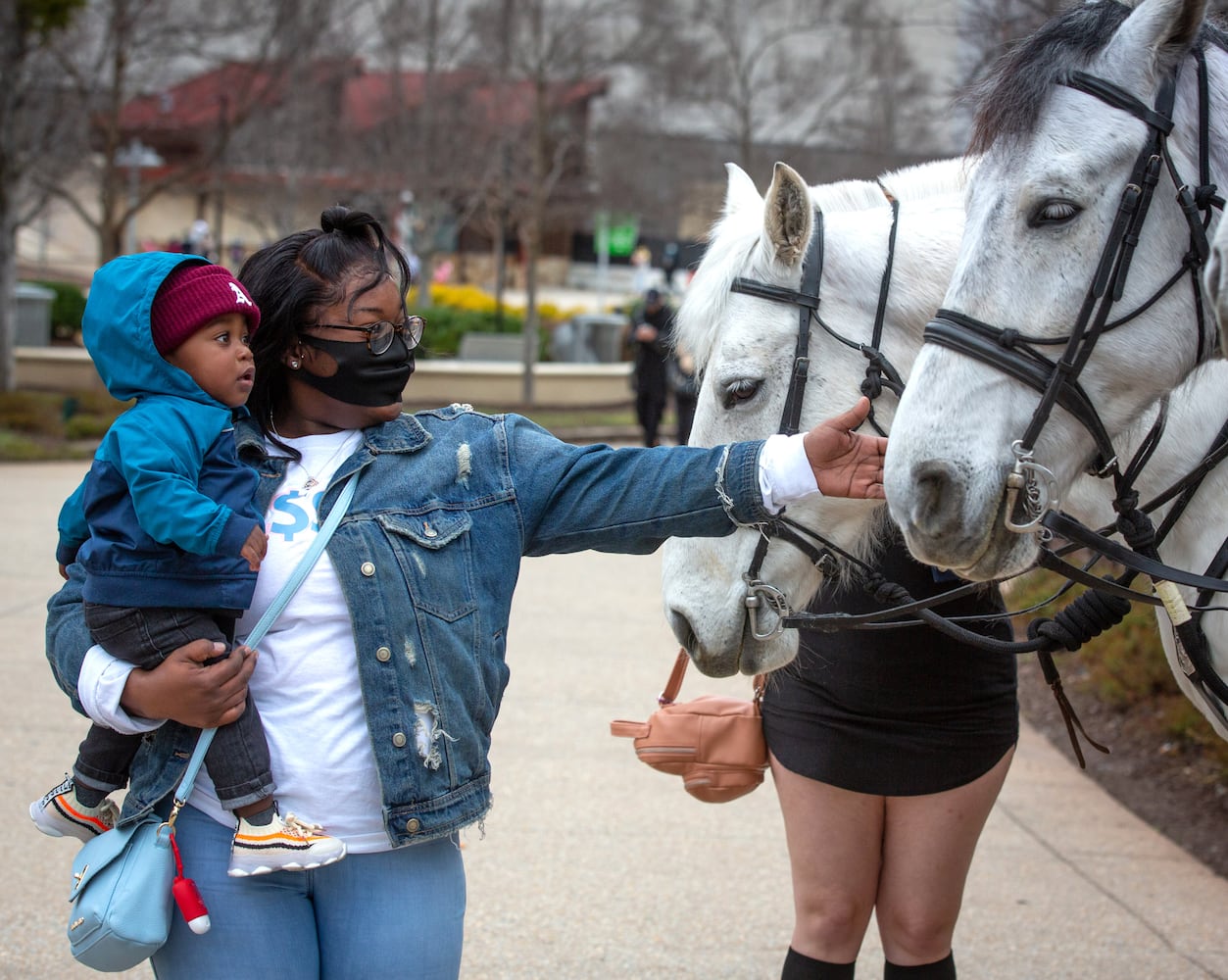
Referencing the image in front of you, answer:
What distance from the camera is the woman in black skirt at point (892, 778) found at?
2.76 m

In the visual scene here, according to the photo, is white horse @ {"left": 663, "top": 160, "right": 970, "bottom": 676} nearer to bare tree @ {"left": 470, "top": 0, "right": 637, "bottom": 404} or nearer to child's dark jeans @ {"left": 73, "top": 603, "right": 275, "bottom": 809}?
child's dark jeans @ {"left": 73, "top": 603, "right": 275, "bottom": 809}

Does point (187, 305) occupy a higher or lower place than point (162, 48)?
higher

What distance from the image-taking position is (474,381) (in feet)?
59.5

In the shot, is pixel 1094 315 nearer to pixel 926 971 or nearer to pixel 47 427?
pixel 926 971

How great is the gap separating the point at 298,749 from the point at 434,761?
24 cm

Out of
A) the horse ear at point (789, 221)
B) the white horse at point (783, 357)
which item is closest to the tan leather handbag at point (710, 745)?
the white horse at point (783, 357)

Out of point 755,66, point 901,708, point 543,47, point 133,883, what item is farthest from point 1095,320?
point 755,66

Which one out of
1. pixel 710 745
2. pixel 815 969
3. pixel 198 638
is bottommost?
pixel 815 969

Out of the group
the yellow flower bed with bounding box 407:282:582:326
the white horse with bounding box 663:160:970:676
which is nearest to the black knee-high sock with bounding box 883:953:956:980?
the white horse with bounding box 663:160:970:676

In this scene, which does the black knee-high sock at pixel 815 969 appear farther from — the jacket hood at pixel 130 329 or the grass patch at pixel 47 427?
the grass patch at pixel 47 427

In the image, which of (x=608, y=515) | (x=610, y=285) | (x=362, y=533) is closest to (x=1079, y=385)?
(x=608, y=515)

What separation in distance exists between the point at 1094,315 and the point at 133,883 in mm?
1866

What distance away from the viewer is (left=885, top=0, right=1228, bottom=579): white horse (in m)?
2.03

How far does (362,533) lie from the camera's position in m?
2.21
